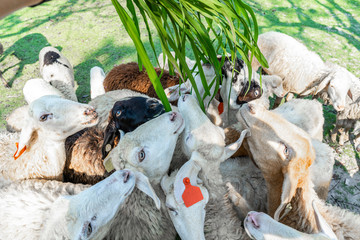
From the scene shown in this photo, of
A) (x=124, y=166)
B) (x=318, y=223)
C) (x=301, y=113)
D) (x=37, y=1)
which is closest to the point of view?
(x=37, y=1)

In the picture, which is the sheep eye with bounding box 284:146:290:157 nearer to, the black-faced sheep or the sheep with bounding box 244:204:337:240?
the sheep with bounding box 244:204:337:240

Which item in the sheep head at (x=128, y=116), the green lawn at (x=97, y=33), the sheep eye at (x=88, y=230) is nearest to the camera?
the sheep eye at (x=88, y=230)

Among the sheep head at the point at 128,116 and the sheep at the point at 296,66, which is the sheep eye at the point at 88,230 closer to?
the sheep head at the point at 128,116

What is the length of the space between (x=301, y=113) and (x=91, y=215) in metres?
2.68

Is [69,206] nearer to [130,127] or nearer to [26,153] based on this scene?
[130,127]

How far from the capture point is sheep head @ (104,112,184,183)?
1.87 m

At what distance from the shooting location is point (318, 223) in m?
1.71

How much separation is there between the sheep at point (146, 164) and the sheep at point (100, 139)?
375 millimetres

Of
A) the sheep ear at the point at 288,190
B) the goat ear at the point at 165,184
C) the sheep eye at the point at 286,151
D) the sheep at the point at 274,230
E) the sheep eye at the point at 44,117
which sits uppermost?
the sheep eye at the point at 44,117

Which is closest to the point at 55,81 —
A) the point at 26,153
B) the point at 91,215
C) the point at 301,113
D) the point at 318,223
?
the point at 26,153

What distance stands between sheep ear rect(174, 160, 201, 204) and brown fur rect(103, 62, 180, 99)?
181 centimetres

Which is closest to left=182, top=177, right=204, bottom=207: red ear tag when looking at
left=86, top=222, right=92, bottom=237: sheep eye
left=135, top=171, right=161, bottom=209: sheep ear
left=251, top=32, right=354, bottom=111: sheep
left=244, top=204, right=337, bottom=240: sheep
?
left=135, top=171, right=161, bottom=209: sheep ear

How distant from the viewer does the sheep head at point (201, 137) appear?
192 cm

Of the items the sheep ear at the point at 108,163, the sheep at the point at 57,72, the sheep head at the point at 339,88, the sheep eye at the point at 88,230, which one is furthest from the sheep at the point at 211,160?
the sheep head at the point at 339,88
